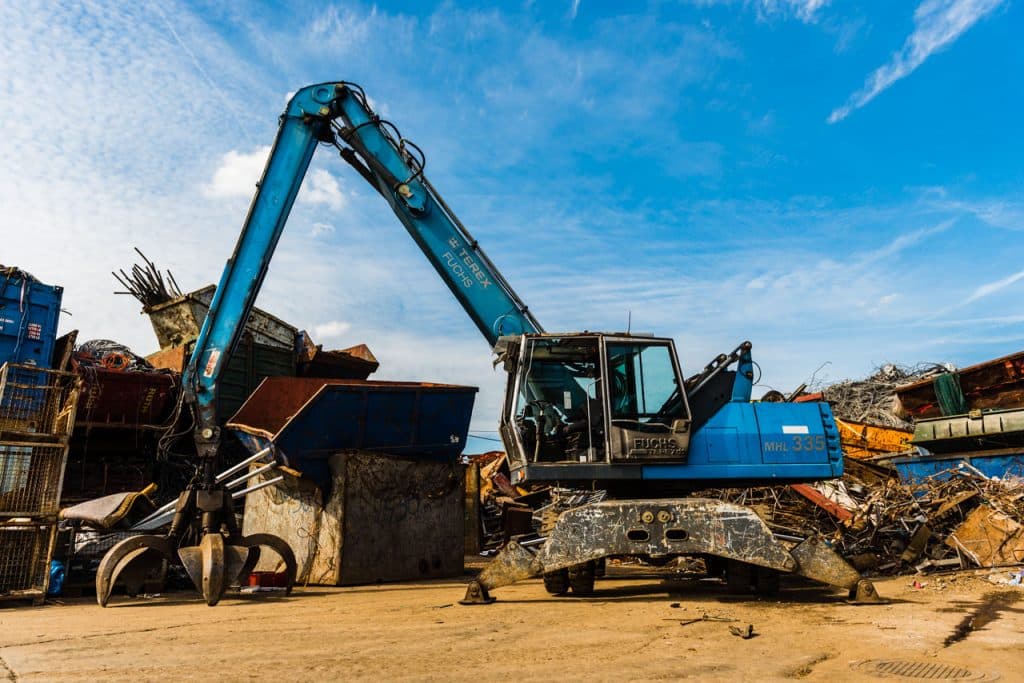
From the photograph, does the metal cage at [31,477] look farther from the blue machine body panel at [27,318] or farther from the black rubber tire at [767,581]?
the black rubber tire at [767,581]

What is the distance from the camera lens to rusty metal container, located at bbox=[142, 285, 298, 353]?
44.5 feet

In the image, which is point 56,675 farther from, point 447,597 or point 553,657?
point 447,597

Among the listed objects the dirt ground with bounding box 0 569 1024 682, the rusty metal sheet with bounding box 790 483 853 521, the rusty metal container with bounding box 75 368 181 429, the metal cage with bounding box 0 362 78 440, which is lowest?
the dirt ground with bounding box 0 569 1024 682

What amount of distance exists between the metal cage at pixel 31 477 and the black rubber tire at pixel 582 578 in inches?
204

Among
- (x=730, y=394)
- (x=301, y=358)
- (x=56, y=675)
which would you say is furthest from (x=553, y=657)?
(x=301, y=358)

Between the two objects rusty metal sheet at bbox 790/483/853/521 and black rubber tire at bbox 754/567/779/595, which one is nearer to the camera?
black rubber tire at bbox 754/567/779/595

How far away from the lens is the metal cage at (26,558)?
22.6ft

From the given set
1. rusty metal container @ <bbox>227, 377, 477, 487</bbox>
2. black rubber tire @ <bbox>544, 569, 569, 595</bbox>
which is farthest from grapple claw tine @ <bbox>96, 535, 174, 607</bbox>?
black rubber tire @ <bbox>544, 569, 569, 595</bbox>

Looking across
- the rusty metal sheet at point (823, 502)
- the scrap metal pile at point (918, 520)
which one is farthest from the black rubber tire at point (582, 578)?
the rusty metal sheet at point (823, 502)

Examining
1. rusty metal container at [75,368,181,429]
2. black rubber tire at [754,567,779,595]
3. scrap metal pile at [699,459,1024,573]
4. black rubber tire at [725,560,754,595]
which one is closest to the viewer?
black rubber tire at [754,567,779,595]

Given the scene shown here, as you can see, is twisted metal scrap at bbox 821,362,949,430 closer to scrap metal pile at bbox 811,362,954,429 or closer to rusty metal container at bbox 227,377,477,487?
scrap metal pile at bbox 811,362,954,429

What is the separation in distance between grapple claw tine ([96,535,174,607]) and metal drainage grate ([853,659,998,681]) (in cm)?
627

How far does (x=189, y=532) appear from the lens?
7.49 m

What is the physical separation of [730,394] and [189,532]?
5831mm
